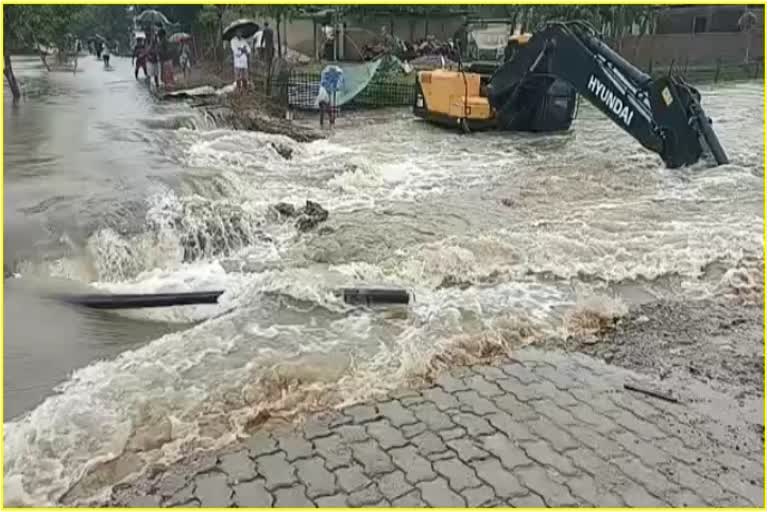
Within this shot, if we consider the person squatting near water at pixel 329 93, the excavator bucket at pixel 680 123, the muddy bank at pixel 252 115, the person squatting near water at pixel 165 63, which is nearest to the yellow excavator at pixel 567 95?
the excavator bucket at pixel 680 123

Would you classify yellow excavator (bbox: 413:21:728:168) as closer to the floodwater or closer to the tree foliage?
the floodwater

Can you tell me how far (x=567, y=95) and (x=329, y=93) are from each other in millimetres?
5580

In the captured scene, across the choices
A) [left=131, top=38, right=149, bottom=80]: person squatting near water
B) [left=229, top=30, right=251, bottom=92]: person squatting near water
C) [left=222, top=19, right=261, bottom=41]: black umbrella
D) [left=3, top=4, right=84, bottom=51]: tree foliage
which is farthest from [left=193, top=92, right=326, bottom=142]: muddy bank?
[left=131, top=38, right=149, bottom=80]: person squatting near water

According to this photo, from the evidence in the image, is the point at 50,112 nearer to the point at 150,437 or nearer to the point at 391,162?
the point at 391,162

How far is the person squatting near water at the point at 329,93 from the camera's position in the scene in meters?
16.7

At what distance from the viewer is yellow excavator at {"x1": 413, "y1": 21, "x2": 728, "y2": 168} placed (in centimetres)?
1097

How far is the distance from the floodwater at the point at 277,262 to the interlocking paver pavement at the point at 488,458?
33cm

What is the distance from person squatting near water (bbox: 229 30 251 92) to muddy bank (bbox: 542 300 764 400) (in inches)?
546

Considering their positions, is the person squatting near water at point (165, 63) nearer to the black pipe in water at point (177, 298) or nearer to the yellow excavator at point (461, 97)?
the yellow excavator at point (461, 97)

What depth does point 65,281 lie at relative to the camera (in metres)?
6.18

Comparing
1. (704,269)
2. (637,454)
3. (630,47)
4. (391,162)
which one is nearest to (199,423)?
(637,454)

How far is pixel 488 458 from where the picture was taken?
372 cm

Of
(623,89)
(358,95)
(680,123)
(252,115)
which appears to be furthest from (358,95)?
(680,123)

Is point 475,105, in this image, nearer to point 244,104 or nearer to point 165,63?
point 244,104
